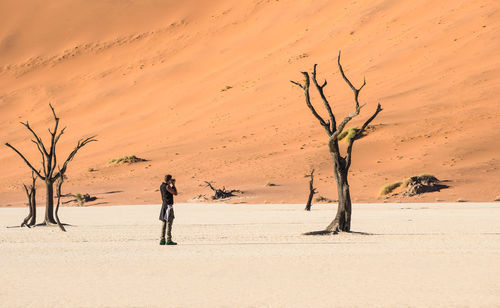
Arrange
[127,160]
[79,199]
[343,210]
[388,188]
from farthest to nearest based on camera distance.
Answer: [127,160] → [79,199] → [388,188] → [343,210]

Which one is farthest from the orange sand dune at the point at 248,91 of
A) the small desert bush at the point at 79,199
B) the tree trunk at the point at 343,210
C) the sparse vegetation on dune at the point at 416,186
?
the tree trunk at the point at 343,210

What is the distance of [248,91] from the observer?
7312cm

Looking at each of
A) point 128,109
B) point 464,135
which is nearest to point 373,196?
point 464,135

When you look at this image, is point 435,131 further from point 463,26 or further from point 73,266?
point 73,266

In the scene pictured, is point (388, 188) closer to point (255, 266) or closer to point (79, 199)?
point (79, 199)

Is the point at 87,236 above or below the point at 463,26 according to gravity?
below

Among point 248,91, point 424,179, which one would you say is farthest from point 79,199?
point 248,91

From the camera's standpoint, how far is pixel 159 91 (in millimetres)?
82500

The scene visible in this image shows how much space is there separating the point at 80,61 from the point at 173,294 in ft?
291

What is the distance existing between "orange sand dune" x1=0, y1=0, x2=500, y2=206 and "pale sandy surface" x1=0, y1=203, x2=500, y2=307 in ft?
68.5

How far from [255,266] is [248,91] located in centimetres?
5943

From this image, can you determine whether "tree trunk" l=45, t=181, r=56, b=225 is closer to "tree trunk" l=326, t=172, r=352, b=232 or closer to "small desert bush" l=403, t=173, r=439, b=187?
"tree trunk" l=326, t=172, r=352, b=232

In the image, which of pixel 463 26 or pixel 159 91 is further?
pixel 159 91

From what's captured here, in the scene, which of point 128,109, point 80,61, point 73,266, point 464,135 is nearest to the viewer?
point 73,266
